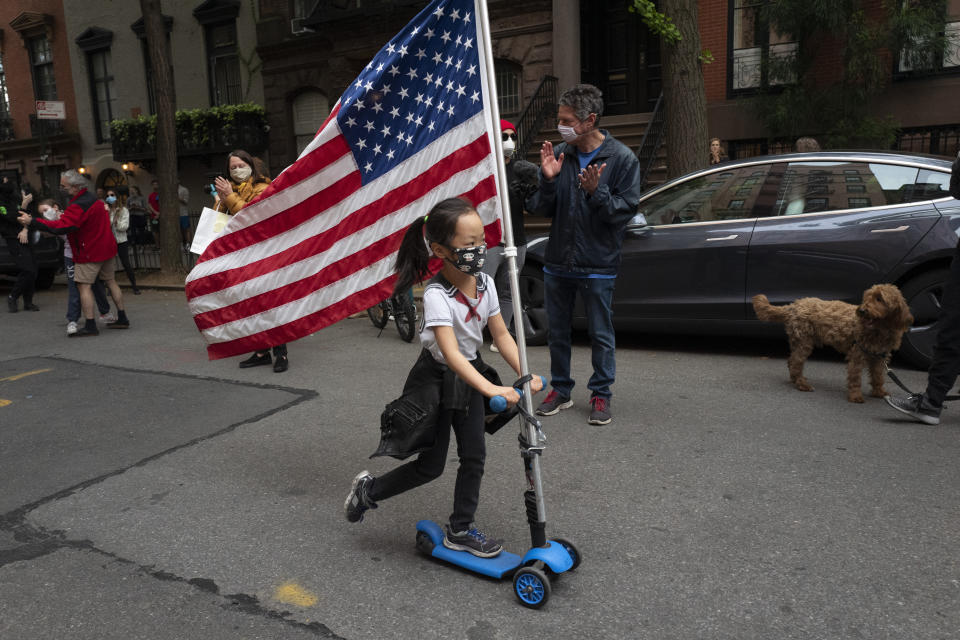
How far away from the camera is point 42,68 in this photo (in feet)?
87.7

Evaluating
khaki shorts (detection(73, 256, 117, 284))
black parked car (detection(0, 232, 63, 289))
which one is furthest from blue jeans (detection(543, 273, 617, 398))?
black parked car (detection(0, 232, 63, 289))

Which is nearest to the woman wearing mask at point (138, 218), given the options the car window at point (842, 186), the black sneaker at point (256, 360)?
the black sneaker at point (256, 360)

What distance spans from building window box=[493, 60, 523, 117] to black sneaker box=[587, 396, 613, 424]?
12.8 m

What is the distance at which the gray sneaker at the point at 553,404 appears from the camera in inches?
201

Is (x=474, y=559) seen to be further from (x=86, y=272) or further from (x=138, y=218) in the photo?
(x=138, y=218)

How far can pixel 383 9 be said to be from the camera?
1755 centimetres

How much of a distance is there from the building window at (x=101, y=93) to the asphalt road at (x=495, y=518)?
22313 mm

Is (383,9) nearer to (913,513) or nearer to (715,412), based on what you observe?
(715,412)

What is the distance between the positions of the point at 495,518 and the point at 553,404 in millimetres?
1714

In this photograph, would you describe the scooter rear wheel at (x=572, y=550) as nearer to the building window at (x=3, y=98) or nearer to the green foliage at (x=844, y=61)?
the green foliage at (x=844, y=61)

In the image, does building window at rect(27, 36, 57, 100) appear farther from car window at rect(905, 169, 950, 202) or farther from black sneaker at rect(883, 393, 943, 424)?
black sneaker at rect(883, 393, 943, 424)

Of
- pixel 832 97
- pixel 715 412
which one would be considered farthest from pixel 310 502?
pixel 832 97

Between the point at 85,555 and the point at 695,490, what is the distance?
2.93 meters

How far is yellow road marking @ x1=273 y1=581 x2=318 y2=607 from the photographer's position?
286cm
